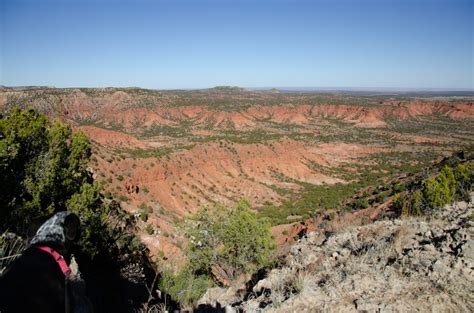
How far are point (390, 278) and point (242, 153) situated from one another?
46349 mm

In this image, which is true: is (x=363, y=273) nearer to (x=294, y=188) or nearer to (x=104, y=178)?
(x=104, y=178)

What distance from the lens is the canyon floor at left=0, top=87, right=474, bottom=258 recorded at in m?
31.1

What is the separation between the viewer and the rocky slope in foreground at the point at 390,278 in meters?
3.98

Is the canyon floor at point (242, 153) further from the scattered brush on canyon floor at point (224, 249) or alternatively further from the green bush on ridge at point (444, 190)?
the green bush on ridge at point (444, 190)

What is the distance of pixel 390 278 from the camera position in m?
4.57

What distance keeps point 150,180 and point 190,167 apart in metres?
8.04

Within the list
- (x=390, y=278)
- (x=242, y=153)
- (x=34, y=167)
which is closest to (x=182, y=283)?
(x=34, y=167)

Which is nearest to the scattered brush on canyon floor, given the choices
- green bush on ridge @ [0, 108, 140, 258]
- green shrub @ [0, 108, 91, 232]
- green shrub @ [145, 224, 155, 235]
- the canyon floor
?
the canyon floor

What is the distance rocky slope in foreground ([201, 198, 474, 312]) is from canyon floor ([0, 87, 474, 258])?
12.4m

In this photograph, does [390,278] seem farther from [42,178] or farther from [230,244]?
[42,178]

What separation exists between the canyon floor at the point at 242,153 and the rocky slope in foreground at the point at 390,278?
12352 mm

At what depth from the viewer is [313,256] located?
7.07m

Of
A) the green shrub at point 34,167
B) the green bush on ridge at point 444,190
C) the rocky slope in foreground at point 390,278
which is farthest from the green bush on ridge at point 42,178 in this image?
the green bush on ridge at point 444,190

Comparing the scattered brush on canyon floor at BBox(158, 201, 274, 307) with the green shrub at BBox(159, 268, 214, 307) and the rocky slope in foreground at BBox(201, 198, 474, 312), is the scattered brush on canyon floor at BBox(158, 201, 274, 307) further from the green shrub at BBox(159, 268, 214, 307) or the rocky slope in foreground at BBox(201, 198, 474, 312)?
the rocky slope in foreground at BBox(201, 198, 474, 312)
